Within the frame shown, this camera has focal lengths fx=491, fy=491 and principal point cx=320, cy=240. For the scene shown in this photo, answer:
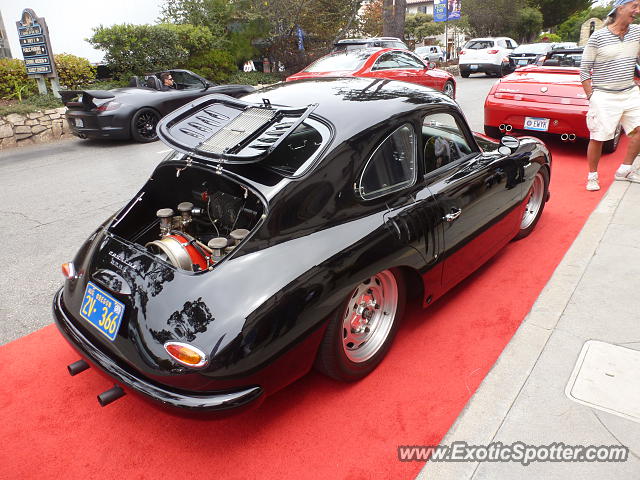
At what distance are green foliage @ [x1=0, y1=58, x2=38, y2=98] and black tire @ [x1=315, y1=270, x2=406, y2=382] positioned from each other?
1192cm

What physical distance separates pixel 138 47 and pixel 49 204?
9640 mm

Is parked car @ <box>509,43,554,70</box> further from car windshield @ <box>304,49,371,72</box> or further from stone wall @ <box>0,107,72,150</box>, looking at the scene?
stone wall @ <box>0,107,72,150</box>

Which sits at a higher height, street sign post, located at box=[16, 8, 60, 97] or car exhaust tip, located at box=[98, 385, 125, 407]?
street sign post, located at box=[16, 8, 60, 97]

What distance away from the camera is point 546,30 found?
182 ft

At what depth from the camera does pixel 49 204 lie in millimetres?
6043

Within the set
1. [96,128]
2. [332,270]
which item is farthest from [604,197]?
[96,128]

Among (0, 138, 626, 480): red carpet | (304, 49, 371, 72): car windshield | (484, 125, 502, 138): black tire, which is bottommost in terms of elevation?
(0, 138, 626, 480): red carpet

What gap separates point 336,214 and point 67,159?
7.73 meters

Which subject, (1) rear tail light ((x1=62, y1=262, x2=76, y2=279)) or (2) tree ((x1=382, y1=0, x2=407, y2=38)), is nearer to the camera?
(1) rear tail light ((x1=62, y1=262, x2=76, y2=279))

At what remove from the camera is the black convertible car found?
2.12m

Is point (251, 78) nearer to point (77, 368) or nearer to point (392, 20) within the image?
point (392, 20)

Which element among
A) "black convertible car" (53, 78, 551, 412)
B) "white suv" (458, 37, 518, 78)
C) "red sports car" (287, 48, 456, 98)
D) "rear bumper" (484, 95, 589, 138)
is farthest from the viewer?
"white suv" (458, 37, 518, 78)

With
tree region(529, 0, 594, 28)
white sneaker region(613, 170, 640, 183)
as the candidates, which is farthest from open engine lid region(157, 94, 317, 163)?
tree region(529, 0, 594, 28)

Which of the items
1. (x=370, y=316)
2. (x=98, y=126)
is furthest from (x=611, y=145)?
(x=98, y=126)
